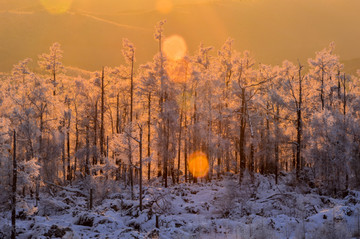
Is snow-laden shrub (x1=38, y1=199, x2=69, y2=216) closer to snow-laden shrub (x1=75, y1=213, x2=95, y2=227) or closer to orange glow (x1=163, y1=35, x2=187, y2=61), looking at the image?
snow-laden shrub (x1=75, y1=213, x2=95, y2=227)

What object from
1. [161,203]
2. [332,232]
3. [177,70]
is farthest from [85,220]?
[177,70]

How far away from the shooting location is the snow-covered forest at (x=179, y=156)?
55.2 ft

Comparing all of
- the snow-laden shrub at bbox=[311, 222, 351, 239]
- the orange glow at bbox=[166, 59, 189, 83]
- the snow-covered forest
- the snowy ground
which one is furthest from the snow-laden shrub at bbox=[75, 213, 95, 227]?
the orange glow at bbox=[166, 59, 189, 83]

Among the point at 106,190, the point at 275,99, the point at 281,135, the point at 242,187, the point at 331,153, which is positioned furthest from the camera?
the point at 281,135

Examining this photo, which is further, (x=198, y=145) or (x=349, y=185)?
(x=198, y=145)

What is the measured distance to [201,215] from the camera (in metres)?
21.0

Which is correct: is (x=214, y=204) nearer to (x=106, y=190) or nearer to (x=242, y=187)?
(x=242, y=187)

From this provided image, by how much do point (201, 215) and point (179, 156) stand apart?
35.0 ft

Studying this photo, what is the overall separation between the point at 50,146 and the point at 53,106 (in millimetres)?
4852

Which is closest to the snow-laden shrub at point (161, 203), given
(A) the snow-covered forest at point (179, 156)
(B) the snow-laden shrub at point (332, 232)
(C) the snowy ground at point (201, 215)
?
(C) the snowy ground at point (201, 215)

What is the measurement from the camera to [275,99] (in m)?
29.7

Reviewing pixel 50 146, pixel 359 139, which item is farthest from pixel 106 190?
pixel 359 139

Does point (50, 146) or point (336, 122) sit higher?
point (336, 122)

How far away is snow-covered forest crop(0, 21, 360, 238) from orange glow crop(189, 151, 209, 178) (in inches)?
5.9
